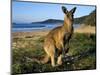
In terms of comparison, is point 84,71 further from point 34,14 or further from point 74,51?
point 34,14

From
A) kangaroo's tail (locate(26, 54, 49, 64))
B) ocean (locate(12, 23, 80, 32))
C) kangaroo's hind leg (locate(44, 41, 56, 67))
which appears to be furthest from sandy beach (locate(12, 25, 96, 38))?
kangaroo's tail (locate(26, 54, 49, 64))

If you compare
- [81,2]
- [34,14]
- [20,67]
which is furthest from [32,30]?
[81,2]

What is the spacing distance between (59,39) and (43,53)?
0.86ft

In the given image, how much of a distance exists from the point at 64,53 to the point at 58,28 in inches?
12.1

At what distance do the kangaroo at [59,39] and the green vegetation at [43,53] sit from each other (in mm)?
62

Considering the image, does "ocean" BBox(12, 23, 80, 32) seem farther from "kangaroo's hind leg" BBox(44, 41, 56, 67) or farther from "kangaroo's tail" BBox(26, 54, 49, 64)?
"kangaroo's tail" BBox(26, 54, 49, 64)

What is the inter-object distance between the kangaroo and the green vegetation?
0.20 feet

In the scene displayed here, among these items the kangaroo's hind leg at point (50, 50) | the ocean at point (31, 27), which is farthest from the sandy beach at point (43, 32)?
the kangaroo's hind leg at point (50, 50)

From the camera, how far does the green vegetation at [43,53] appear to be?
2580mm

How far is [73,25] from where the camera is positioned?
9.32 ft

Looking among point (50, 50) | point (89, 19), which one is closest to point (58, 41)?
point (50, 50)

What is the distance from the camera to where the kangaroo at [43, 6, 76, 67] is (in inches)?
107

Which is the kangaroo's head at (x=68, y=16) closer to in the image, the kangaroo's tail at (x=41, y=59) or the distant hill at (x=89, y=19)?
the distant hill at (x=89, y=19)

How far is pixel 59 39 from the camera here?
2783 mm
